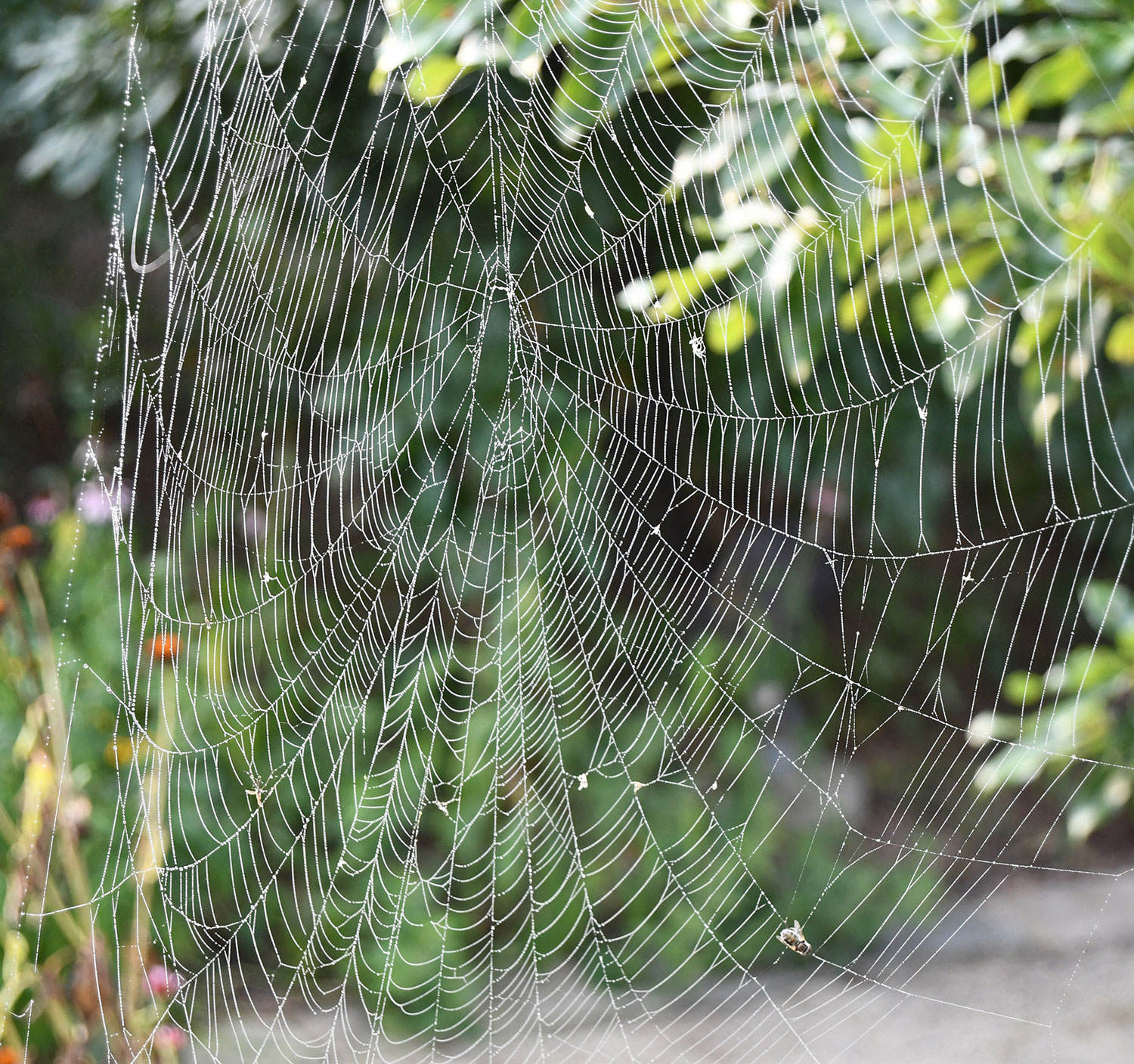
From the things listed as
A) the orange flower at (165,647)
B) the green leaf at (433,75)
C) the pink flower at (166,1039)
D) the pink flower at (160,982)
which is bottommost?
the pink flower at (166,1039)

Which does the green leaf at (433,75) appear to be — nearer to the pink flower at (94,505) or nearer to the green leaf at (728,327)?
the green leaf at (728,327)

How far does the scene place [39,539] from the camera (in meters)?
4.01

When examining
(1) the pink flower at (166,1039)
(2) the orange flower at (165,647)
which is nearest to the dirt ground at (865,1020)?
(1) the pink flower at (166,1039)

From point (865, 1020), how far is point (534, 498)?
6.31 ft

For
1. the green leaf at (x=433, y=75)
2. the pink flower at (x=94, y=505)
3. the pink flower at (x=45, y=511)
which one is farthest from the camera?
the pink flower at (x=45, y=511)

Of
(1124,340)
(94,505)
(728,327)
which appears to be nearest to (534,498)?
(94,505)

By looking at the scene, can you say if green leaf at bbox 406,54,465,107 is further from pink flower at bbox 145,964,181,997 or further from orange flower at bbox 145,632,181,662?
pink flower at bbox 145,964,181,997

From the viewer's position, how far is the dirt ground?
288 centimetres

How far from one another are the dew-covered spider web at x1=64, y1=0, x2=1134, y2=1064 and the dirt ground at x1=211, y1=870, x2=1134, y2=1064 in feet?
0.08

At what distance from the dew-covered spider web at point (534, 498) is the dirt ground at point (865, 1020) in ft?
0.08

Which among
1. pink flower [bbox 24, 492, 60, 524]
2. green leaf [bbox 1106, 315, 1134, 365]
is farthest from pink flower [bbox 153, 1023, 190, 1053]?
pink flower [bbox 24, 492, 60, 524]

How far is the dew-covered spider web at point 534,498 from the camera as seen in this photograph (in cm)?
187

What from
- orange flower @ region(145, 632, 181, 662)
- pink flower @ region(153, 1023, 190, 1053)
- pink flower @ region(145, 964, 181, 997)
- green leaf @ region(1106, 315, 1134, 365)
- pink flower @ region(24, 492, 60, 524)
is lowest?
pink flower @ region(153, 1023, 190, 1053)

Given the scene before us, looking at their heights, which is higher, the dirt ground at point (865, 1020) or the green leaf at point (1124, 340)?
the green leaf at point (1124, 340)
